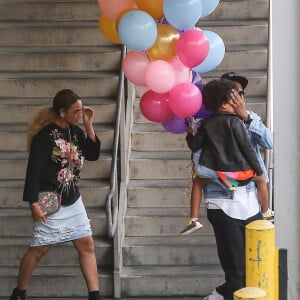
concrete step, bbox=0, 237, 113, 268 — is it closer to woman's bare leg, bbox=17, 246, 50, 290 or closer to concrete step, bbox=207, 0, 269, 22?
woman's bare leg, bbox=17, 246, 50, 290

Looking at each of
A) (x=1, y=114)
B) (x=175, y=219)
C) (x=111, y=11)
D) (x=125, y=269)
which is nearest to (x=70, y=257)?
(x=125, y=269)

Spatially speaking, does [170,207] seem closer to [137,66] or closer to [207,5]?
[137,66]

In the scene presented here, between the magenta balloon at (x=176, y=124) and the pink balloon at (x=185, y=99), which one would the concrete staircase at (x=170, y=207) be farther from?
the pink balloon at (x=185, y=99)

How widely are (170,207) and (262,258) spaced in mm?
3620

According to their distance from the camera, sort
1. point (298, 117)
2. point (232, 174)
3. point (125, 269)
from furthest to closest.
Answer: point (125, 269), point (232, 174), point (298, 117)

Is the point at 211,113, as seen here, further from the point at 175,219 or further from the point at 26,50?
the point at 26,50

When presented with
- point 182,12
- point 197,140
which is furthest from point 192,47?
point 197,140

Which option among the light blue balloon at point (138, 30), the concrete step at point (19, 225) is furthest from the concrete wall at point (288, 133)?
the concrete step at point (19, 225)

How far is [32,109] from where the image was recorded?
777 centimetres

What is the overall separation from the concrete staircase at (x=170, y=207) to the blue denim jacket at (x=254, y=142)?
4.43ft

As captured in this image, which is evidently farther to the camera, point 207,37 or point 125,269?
point 125,269

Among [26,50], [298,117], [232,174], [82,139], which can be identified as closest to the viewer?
[298,117]

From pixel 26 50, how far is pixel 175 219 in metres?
2.37

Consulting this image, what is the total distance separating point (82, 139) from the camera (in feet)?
19.9
